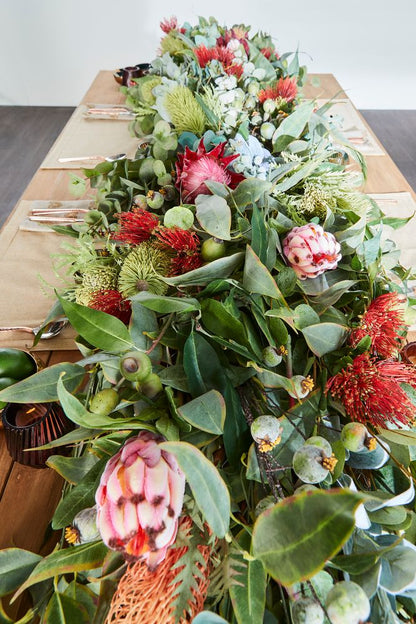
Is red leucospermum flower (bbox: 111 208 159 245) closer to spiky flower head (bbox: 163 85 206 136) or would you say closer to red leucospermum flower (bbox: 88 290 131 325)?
red leucospermum flower (bbox: 88 290 131 325)

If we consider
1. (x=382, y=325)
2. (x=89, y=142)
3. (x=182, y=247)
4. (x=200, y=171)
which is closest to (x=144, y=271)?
(x=182, y=247)

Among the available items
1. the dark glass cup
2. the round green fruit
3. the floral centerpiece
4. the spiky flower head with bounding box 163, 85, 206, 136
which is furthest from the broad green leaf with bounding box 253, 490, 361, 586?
the spiky flower head with bounding box 163, 85, 206, 136

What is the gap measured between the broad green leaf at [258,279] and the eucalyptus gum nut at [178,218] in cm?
10

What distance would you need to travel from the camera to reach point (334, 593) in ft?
1.03

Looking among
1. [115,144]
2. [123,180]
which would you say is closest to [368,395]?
[123,180]

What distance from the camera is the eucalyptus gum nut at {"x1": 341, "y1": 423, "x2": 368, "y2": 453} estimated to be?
39cm

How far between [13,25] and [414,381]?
3454 mm

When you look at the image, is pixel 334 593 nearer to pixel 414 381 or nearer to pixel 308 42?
pixel 414 381

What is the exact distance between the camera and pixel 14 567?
0.40 m

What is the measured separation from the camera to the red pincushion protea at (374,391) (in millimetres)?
423

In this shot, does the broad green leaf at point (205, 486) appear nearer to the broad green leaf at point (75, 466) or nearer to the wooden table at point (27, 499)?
the broad green leaf at point (75, 466)

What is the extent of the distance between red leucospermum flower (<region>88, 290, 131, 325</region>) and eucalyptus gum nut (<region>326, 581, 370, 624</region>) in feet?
1.20

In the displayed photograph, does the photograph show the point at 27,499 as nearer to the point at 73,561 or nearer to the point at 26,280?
the point at 73,561

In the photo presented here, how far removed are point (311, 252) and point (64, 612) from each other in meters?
0.42
